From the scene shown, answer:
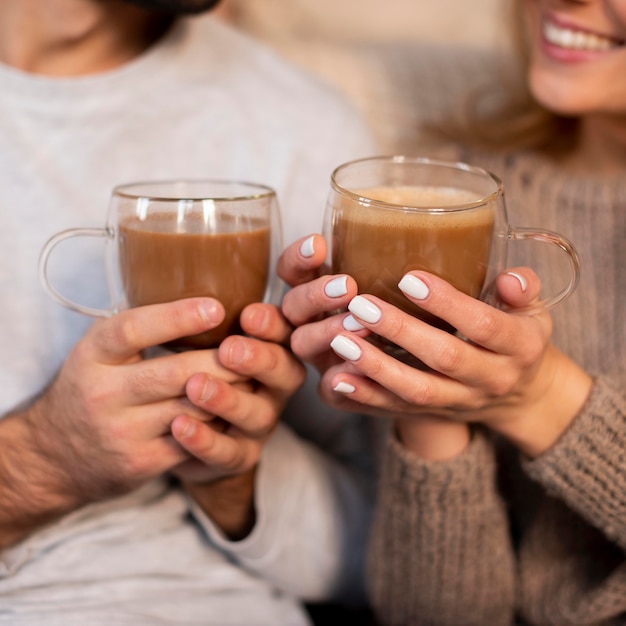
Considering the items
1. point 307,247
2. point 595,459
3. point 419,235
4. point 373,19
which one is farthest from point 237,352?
point 373,19

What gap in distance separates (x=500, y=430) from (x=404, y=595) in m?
0.39

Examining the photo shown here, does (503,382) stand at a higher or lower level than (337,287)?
lower

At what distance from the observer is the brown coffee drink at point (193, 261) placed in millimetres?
892

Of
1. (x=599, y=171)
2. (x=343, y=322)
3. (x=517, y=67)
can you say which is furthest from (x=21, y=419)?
(x=517, y=67)

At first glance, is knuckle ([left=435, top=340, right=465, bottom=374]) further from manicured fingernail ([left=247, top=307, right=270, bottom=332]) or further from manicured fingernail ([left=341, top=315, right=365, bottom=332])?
manicured fingernail ([left=247, top=307, right=270, bottom=332])

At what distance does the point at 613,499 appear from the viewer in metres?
1.05

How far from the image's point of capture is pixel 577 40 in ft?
4.20

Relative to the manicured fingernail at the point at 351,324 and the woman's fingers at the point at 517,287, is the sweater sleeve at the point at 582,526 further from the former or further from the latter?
the manicured fingernail at the point at 351,324

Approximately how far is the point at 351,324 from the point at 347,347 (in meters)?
0.03

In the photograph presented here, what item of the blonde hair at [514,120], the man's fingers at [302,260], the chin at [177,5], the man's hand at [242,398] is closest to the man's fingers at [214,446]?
the man's hand at [242,398]

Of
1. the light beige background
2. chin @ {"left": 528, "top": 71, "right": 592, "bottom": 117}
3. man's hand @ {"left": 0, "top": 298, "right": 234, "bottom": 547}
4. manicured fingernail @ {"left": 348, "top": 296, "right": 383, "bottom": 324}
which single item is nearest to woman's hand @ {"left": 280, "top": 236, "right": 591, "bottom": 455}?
manicured fingernail @ {"left": 348, "top": 296, "right": 383, "bottom": 324}

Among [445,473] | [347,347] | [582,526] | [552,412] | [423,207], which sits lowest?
[582,526]

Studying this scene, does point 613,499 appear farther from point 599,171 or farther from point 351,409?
point 599,171

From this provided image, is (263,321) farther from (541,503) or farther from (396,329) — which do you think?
(541,503)
